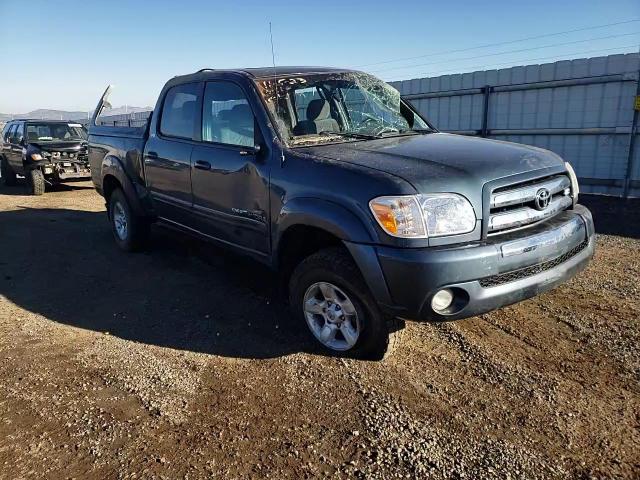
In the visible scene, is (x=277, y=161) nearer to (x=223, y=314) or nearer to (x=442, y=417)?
(x=223, y=314)

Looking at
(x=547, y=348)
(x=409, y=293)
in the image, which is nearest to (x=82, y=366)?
(x=409, y=293)

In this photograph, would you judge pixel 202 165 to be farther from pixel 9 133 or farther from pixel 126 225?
pixel 9 133

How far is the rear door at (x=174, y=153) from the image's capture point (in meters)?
4.44

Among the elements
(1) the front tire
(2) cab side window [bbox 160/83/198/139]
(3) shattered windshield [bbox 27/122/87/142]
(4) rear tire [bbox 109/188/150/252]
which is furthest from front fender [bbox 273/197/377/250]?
(3) shattered windshield [bbox 27/122/87/142]

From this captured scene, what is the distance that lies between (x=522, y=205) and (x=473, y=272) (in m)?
0.62

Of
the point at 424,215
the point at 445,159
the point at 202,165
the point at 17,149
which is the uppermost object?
the point at 445,159

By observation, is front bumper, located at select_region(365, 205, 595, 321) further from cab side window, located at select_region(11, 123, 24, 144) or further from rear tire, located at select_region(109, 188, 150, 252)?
cab side window, located at select_region(11, 123, 24, 144)

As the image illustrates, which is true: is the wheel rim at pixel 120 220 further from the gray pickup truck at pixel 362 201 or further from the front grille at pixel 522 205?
the front grille at pixel 522 205

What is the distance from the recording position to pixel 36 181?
440 inches

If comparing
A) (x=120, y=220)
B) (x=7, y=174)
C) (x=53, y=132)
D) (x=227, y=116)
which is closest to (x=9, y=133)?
(x=7, y=174)

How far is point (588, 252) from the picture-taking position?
3258 millimetres

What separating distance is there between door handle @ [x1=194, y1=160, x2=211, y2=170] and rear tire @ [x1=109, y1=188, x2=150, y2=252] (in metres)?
1.80

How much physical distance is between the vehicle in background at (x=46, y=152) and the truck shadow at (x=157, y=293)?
492 centimetres

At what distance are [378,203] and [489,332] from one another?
1.48 metres
